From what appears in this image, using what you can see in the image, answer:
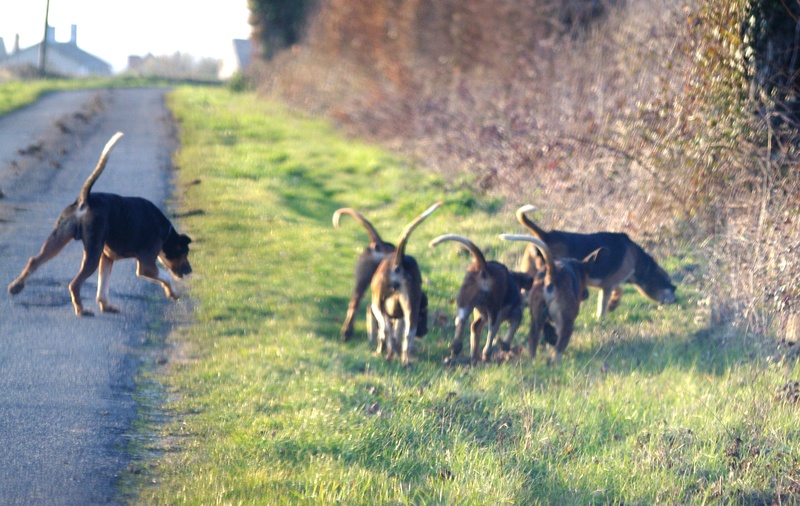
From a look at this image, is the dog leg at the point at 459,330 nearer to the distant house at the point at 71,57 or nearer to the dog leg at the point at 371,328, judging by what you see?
the dog leg at the point at 371,328

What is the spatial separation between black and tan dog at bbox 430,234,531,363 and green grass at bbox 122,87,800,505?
405 mm

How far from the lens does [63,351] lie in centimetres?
776

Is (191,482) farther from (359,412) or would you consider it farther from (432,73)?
(432,73)

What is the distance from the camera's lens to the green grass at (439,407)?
5.70 meters

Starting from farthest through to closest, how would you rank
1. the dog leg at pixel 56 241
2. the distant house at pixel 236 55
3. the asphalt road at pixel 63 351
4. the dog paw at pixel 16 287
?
the distant house at pixel 236 55, the dog paw at pixel 16 287, the dog leg at pixel 56 241, the asphalt road at pixel 63 351

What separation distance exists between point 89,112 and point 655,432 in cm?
2340

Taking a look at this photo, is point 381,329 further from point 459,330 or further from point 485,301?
point 485,301

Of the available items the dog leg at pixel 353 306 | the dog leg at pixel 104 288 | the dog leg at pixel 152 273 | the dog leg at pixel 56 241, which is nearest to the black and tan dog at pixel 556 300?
the dog leg at pixel 353 306

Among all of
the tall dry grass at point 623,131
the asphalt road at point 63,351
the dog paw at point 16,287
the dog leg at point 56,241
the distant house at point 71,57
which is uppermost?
the distant house at point 71,57

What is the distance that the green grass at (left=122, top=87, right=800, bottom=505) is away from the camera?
5.70 meters

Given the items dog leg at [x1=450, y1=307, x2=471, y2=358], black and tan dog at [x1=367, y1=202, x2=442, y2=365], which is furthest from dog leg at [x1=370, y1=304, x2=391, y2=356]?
dog leg at [x1=450, y1=307, x2=471, y2=358]

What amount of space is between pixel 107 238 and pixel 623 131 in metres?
6.99

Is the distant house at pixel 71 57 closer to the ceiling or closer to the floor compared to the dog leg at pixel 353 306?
closer to the ceiling

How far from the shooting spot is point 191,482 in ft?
17.7
